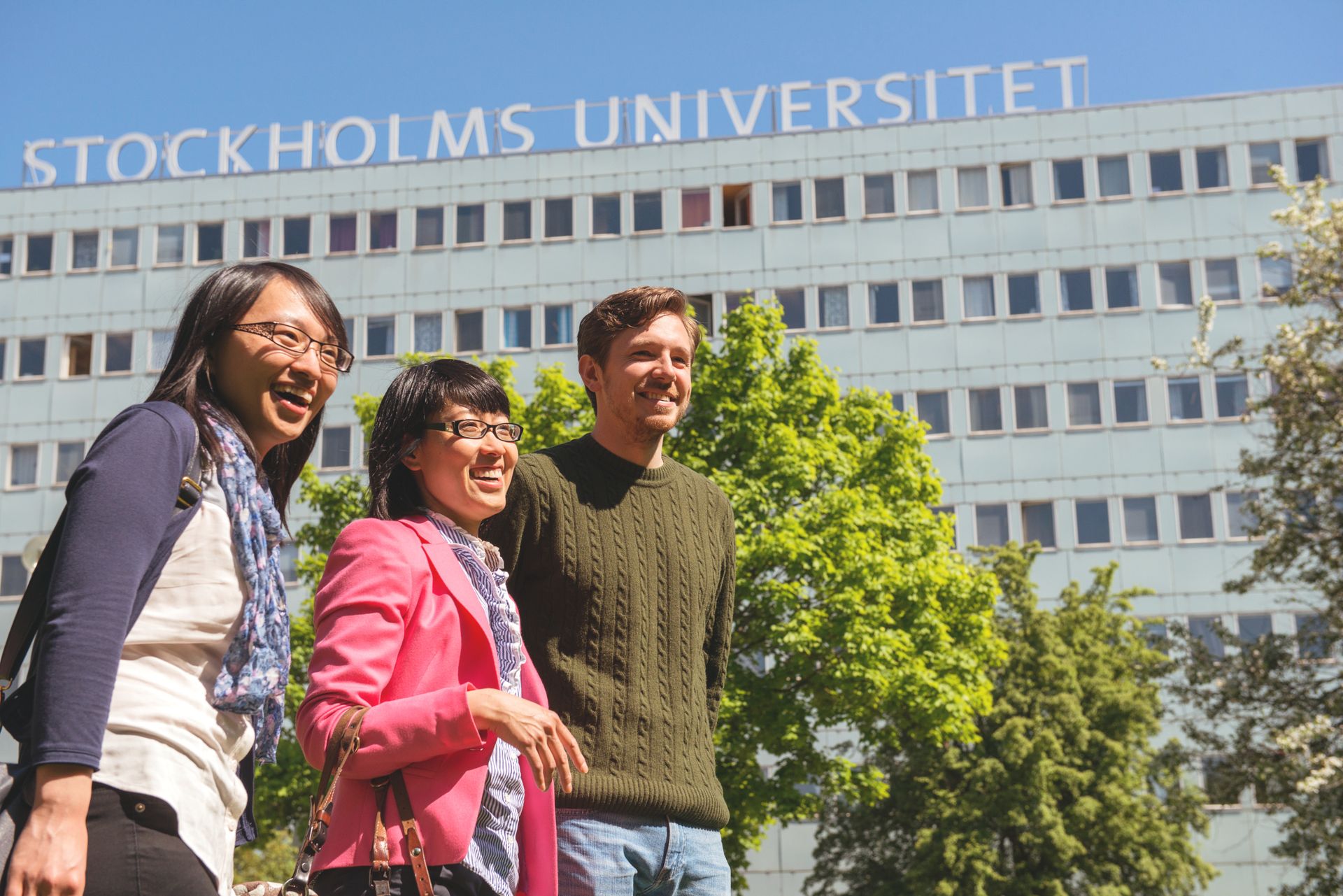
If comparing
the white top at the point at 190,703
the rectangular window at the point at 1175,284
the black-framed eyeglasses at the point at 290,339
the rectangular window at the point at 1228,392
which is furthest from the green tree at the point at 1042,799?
the white top at the point at 190,703

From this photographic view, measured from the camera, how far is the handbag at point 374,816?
3.13 metres

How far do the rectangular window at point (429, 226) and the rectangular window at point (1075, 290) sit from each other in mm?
18888

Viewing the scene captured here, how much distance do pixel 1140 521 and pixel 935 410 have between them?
656cm

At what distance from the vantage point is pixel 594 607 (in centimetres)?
441

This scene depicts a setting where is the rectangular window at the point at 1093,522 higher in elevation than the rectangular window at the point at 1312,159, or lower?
lower

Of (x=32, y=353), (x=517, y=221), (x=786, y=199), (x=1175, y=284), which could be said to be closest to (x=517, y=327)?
(x=517, y=221)

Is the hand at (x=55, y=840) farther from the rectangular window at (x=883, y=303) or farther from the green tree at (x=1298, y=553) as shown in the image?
the rectangular window at (x=883, y=303)

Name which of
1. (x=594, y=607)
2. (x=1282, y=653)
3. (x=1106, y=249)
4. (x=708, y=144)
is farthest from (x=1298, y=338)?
(x=708, y=144)

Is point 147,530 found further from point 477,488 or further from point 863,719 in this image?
point 863,719

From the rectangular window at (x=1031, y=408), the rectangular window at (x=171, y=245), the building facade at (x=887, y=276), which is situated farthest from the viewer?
the rectangular window at (x=171, y=245)

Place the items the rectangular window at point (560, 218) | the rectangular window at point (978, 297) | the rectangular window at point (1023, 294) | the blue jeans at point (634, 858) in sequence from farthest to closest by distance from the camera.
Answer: the rectangular window at point (560, 218)
the rectangular window at point (978, 297)
the rectangular window at point (1023, 294)
the blue jeans at point (634, 858)

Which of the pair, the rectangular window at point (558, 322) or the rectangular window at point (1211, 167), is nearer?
the rectangular window at point (1211, 167)

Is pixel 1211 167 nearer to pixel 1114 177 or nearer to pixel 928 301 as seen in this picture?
pixel 1114 177

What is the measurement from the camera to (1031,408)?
154 ft
